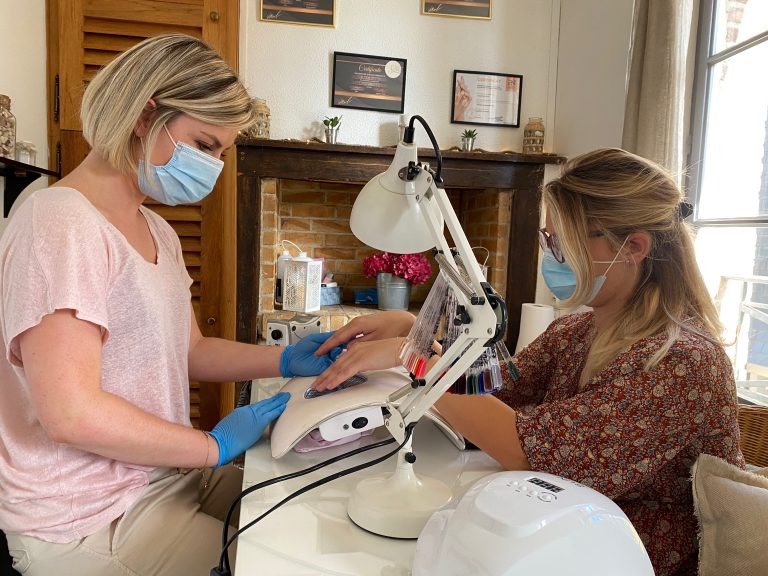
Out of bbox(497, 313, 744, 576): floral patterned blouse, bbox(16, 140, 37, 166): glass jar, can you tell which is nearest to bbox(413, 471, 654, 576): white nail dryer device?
bbox(497, 313, 744, 576): floral patterned blouse

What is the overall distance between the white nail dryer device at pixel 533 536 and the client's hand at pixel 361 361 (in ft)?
1.64

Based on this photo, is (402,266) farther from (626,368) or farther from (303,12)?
(626,368)

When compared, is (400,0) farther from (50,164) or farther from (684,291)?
(684,291)

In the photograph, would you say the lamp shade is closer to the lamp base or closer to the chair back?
the lamp base

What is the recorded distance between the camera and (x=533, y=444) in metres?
0.95

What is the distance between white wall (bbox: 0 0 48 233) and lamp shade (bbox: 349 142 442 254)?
7.34ft

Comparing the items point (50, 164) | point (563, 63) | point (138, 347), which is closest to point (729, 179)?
point (563, 63)

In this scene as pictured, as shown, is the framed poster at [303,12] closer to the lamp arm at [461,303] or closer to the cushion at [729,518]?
the lamp arm at [461,303]

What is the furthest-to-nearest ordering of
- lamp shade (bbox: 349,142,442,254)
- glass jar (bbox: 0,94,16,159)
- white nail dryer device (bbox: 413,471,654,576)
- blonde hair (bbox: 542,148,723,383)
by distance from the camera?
1. glass jar (bbox: 0,94,16,159)
2. blonde hair (bbox: 542,148,723,383)
3. lamp shade (bbox: 349,142,442,254)
4. white nail dryer device (bbox: 413,471,654,576)

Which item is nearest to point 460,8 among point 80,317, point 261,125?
point 261,125

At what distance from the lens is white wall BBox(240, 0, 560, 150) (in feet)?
9.21

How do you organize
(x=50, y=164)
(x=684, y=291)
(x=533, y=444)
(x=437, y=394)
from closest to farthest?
(x=437, y=394), (x=533, y=444), (x=684, y=291), (x=50, y=164)

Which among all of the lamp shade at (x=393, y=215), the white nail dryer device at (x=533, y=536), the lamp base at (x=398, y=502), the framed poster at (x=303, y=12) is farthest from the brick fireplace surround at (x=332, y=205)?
the white nail dryer device at (x=533, y=536)

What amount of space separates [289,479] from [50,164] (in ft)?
7.34
